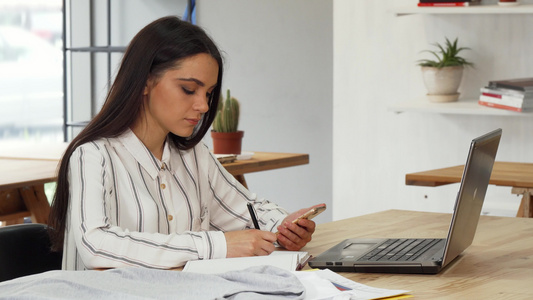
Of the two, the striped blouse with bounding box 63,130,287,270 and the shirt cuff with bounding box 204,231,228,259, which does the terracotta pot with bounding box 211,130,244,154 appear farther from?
the shirt cuff with bounding box 204,231,228,259

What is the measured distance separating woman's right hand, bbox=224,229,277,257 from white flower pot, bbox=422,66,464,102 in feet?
8.33

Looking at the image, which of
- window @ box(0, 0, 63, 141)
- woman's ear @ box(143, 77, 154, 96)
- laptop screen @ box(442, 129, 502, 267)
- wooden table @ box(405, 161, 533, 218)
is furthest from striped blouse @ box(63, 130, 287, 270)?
window @ box(0, 0, 63, 141)

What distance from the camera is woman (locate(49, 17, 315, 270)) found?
5.57 feet

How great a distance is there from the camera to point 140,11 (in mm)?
6215

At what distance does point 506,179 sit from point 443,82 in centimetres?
105

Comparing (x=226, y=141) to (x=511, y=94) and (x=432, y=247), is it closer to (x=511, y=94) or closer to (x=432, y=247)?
(x=511, y=94)

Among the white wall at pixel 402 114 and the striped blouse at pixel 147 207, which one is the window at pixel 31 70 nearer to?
the white wall at pixel 402 114

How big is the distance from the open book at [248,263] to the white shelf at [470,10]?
2.50 m

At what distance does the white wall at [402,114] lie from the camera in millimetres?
4090

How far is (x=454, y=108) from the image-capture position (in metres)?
3.93

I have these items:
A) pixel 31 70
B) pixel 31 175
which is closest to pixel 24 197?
pixel 31 175

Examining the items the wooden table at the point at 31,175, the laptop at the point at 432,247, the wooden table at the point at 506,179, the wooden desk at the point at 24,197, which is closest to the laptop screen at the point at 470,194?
the laptop at the point at 432,247

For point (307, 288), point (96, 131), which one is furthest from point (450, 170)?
point (307, 288)

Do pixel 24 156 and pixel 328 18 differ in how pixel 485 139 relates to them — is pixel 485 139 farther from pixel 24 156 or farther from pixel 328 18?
pixel 328 18
